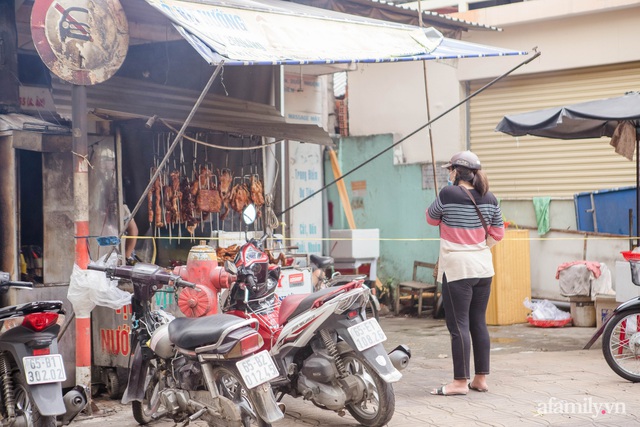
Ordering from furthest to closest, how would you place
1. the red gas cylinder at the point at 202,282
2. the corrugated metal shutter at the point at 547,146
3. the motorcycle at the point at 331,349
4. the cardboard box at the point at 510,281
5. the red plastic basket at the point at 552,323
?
the corrugated metal shutter at the point at 547,146 → the cardboard box at the point at 510,281 → the red plastic basket at the point at 552,323 → the red gas cylinder at the point at 202,282 → the motorcycle at the point at 331,349

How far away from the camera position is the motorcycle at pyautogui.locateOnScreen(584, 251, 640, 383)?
24.4ft

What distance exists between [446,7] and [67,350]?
9.74 meters

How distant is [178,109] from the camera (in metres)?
8.90

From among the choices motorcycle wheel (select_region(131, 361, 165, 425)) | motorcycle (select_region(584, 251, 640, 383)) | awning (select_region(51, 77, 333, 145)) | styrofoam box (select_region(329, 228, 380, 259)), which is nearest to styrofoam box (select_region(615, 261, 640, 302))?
motorcycle (select_region(584, 251, 640, 383))

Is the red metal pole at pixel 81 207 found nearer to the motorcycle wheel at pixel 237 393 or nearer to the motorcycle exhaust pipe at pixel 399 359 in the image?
the motorcycle wheel at pixel 237 393

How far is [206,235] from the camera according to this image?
9.83 meters

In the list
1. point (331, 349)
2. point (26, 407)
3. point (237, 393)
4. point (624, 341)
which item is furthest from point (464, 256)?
point (26, 407)

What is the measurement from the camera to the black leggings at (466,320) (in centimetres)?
696

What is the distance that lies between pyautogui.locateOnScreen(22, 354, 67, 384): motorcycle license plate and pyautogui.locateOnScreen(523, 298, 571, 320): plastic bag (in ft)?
24.8

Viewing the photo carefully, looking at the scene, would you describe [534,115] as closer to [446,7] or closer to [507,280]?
[507,280]

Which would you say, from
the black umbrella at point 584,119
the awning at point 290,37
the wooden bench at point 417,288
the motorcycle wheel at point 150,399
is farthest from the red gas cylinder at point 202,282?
the wooden bench at point 417,288

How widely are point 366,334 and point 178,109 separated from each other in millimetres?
4045

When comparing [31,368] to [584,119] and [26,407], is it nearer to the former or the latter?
[26,407]

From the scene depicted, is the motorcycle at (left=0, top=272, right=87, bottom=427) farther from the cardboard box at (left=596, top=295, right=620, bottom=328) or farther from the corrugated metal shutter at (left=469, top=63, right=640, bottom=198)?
the corrugated metal shutter at (left=469, top=63, right=640, bottom=198)
